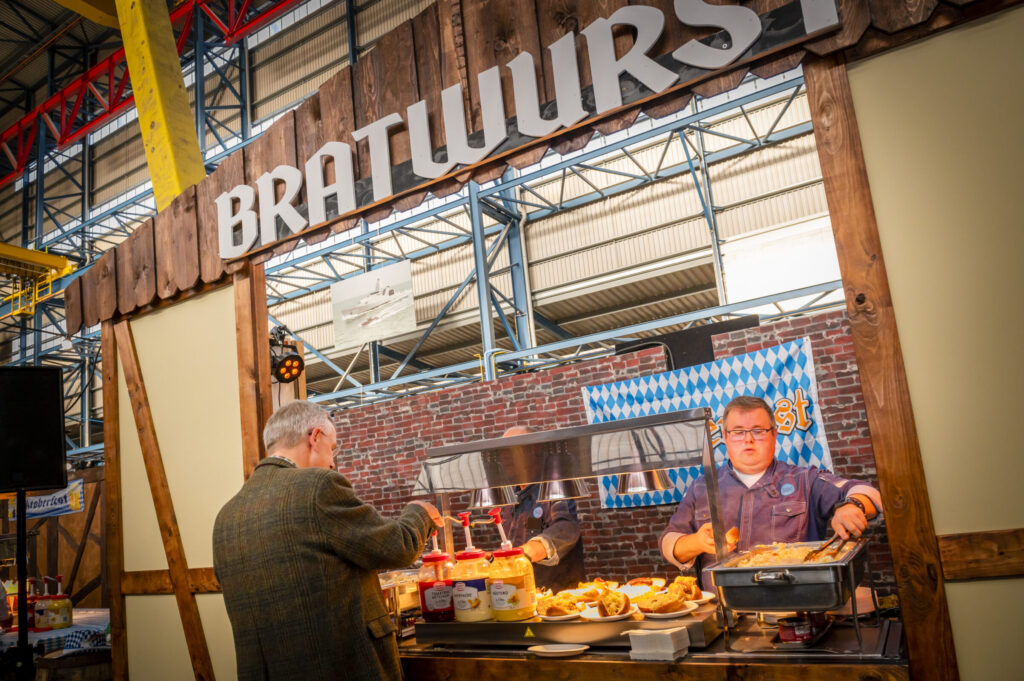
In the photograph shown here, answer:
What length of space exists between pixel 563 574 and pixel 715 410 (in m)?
2.82

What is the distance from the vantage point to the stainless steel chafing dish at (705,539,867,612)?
2.44m

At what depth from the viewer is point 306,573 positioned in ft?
8.88

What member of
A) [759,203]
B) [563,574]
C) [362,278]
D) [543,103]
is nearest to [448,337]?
[362,278]

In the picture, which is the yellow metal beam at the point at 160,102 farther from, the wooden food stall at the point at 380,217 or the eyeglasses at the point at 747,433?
the eyeglasses at the point at 747,433

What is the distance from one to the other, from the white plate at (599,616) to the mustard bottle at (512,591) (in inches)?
10.4

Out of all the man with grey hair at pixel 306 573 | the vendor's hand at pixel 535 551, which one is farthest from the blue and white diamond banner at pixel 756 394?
the man with grey hair at pixel 306 573

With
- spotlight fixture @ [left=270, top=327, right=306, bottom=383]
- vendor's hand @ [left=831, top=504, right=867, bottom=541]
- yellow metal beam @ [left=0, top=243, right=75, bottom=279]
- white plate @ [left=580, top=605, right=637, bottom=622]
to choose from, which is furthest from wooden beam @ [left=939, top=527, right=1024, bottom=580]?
yellow metal beam @ [left=0, top=243, right=75, bottom=279]

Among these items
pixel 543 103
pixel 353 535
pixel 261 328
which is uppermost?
pixel 543 103

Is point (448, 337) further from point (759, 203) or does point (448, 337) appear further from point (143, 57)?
point (143, 57)

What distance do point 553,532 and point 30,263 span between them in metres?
13.2

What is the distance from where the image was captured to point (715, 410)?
6.93 metres

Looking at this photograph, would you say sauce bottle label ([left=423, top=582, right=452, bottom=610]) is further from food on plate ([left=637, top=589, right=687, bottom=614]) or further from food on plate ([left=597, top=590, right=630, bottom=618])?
food on plate ([left=637, top=589, right=687, bottom=614])

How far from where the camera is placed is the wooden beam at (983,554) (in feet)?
7.14

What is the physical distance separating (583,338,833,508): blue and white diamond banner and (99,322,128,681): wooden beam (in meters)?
3.94
